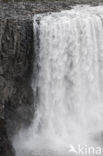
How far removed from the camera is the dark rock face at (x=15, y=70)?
12.3 metres

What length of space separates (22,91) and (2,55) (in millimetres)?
2275

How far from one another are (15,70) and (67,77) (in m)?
3.01

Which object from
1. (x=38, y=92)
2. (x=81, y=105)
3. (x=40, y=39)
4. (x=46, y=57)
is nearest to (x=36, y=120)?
(x=38, y=92)

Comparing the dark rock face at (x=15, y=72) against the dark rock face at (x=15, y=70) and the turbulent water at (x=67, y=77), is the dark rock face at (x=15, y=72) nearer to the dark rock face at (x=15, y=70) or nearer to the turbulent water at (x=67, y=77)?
the dark rock face at (x=15, y=70)

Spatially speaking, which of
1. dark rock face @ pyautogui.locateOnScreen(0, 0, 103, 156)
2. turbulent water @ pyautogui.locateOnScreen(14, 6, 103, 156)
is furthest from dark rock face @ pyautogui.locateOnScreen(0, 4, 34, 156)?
turbulent water @ pyautogui.locateOnScreen(14, 6, 103, 156)

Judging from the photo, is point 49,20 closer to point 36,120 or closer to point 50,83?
point 50,83

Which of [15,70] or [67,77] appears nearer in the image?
[15,70]

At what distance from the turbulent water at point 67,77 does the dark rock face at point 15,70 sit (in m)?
0.45

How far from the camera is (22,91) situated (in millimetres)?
13367

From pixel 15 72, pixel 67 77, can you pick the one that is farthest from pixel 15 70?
pixel 67 77

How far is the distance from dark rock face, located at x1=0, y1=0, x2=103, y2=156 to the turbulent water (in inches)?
17.6

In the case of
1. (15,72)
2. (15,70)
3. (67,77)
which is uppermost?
(15,70)

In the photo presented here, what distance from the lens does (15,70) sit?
42.3 ft

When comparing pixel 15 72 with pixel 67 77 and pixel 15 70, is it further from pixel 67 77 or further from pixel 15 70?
pixel 67 77
